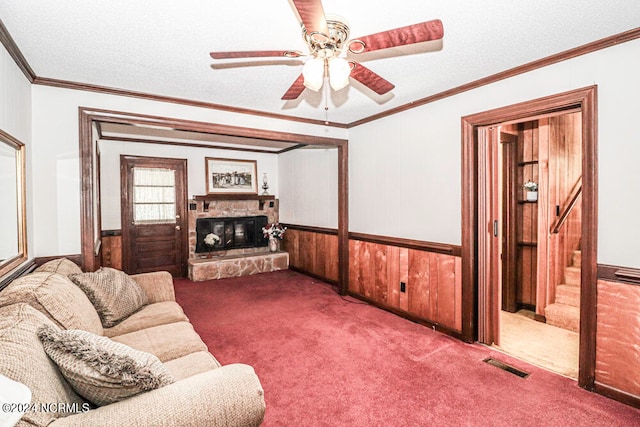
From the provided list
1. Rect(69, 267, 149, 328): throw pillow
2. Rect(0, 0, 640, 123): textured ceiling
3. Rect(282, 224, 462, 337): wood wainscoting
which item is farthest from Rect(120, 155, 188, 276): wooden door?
Rect(69, 267, 149, 328): throw pillow

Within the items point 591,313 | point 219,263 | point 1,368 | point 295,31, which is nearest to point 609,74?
point 591,313

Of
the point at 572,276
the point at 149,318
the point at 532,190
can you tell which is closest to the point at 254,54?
the point at 149,318

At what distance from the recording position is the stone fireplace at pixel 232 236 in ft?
19.2

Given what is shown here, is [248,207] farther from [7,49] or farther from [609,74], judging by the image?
[609,74]

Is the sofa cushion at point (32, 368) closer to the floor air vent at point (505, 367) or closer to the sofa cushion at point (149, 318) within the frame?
the sofa cushion at point (149, 318)

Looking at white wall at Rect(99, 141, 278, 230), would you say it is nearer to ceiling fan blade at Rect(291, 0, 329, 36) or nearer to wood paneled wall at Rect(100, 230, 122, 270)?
wood paneled wall at Rect(100, 230, 122, 270)

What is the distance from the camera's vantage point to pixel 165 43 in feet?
7.40

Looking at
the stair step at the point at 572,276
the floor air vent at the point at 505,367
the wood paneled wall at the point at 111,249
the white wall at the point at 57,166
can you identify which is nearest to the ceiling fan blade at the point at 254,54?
the white wall at the point at 57,166

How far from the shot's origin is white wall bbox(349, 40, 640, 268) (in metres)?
2.16

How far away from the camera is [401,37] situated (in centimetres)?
154

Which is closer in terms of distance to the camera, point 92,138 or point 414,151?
point 92,138

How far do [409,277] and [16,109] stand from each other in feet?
12.5

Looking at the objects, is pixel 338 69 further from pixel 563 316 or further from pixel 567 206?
pixel 563 316

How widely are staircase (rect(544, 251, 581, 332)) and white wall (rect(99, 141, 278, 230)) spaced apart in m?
5.24
